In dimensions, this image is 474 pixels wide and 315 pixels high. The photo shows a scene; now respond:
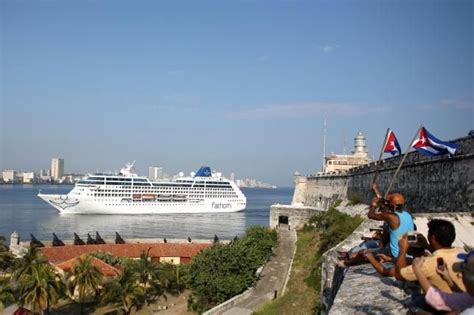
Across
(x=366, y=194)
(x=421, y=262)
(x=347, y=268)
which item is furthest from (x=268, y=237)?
(x=421, y=262)

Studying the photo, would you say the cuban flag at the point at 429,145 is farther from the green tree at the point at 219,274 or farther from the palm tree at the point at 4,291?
the palm tree at the point at 4,291

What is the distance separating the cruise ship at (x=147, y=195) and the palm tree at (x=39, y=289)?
48934mm

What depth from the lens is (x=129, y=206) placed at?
6525cm

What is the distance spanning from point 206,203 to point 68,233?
2844 centimetres

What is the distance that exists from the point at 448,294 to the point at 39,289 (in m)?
15.2

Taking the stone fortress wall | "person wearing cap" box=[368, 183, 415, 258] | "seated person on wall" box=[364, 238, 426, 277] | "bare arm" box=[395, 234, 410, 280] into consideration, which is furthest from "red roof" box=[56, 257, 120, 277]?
"bare arm" box=[395, 234, 410, 280]

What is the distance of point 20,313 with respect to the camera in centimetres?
1484

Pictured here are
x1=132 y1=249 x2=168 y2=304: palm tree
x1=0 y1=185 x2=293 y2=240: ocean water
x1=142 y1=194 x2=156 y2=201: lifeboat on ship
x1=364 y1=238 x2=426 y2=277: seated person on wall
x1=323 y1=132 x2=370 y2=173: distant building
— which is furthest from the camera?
x1=142 y1=194 x2=156 y2=201: lifeboat on ship

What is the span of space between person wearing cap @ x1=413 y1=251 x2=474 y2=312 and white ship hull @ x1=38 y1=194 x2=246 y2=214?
63.6m

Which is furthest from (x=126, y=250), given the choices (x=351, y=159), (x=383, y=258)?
(x=351, y=159)

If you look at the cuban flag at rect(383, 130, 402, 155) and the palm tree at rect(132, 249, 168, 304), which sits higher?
the cuban flag at rect(383, 130, 402, 155)

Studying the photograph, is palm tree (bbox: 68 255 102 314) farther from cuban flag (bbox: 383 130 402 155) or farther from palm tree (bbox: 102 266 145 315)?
cuban flag (bbox: 383 130 402 155)

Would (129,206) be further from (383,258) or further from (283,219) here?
(383,258)

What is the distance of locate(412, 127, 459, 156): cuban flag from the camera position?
1023 centimetres
